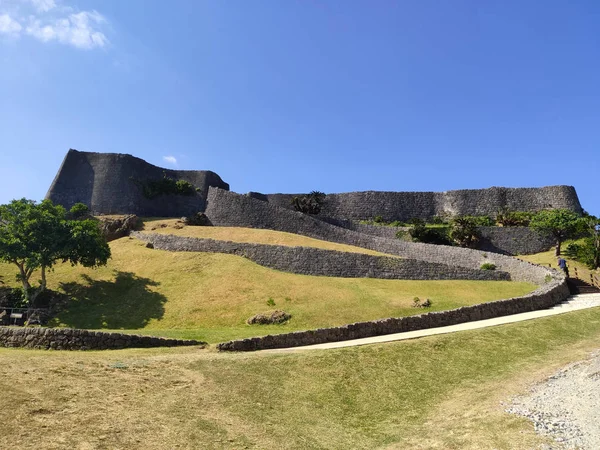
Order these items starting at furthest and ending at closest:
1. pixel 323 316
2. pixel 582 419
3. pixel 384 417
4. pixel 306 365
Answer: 1. pixel 323 316
2. pixel 306 365
3. pixel 384 417
4. pixel 582 419

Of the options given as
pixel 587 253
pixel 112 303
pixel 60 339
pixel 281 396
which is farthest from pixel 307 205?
pixel 281 396

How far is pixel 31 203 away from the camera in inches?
1204

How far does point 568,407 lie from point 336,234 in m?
38.7

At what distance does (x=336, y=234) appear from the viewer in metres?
47.9

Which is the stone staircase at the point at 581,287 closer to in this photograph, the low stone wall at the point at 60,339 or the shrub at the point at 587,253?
the shrub at the point at 587,253

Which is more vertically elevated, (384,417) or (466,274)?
(466,274)

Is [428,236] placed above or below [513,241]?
above

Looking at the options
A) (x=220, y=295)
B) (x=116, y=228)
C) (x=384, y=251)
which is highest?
(x=116, y=228)

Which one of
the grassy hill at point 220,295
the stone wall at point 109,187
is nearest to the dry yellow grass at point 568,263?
the grassy hill at point 220,295

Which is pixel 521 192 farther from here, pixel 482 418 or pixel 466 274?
pixel 482 418

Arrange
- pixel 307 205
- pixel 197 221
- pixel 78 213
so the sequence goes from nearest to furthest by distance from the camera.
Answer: pixel 197 221
pixel 78 213
pixel 307 205

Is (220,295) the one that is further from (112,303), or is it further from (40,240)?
(40,240)

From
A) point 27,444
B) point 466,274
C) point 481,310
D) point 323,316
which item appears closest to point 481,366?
point 481,310

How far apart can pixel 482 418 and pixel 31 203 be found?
3218 centimetres
